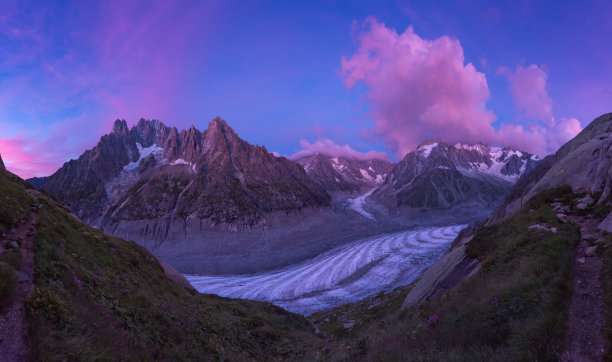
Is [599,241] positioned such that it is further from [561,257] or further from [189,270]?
[189,270]

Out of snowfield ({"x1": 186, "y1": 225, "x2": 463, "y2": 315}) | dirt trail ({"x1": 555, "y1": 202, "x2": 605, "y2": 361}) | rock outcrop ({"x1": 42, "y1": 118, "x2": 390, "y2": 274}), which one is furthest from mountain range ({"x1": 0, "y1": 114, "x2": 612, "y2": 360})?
rock outcrop ({"x1": 42, "y1": 118, "x2": 390, "y2": 274})

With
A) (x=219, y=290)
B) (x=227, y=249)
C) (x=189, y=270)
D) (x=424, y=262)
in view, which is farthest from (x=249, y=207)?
(x=424, y=262)

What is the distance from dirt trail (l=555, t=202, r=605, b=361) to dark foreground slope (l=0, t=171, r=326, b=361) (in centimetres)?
1058

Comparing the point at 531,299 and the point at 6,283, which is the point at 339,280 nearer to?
the point at 531,299

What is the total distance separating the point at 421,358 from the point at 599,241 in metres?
7.95

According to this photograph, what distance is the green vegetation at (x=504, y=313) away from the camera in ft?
20.4

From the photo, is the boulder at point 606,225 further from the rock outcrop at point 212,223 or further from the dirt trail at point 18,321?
the rock outcrop at point 212,223

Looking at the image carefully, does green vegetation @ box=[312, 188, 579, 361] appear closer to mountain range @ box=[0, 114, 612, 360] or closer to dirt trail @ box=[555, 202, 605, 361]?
mountain range @ box=[0, 114, 612, 360]

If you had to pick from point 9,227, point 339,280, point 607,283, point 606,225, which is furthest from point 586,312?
point 339,280

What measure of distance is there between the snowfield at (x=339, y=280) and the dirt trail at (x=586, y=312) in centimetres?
5036

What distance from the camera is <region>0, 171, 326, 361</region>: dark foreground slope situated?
726cm

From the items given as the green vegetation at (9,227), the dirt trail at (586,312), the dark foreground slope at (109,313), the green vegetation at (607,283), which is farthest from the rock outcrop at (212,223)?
the green vegetation at (607,283)

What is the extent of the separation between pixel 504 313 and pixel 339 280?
72.5m

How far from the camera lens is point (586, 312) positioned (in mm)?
6535
